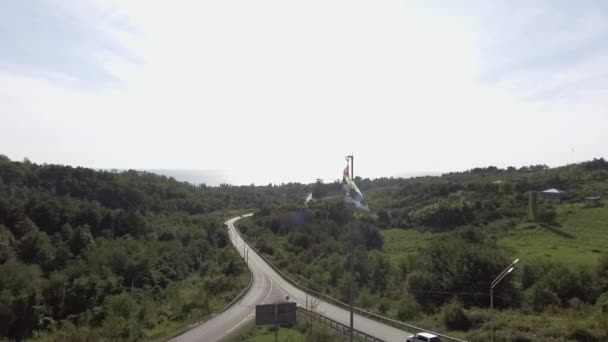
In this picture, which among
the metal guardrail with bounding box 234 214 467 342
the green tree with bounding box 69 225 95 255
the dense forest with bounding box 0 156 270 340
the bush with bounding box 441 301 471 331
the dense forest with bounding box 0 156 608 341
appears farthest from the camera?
the green tree with bounding box 69 225 95 255

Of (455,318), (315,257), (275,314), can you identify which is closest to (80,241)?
(315,257)

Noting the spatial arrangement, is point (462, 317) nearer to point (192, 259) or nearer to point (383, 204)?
point (192, 259)

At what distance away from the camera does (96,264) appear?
6322cm

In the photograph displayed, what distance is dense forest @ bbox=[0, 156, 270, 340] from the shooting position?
43.3 meters

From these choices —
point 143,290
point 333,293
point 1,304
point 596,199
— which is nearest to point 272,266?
point 143,290

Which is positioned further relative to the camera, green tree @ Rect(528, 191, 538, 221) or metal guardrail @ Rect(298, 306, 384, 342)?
green tree @ Rect(528, 191, 538, 221)

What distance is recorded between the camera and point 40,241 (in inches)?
2768

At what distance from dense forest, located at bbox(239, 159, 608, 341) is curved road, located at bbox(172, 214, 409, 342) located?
2.37 metres

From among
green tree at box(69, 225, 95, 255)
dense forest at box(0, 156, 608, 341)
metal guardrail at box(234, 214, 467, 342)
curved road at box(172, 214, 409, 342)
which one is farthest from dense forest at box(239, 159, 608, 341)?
green tree at box(69, 225, 95, 255)

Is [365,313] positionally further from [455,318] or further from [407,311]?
[455,318]

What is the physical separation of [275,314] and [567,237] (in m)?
67.4

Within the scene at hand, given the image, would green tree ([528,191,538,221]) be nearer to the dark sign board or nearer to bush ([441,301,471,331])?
bush ([441,301,471,331])

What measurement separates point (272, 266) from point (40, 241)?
35.2 m

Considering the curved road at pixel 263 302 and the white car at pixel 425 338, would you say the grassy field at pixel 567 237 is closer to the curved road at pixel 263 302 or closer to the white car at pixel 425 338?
the curved road at pixel 263 302
